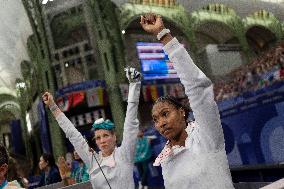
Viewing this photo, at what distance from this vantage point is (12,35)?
24.5 meters

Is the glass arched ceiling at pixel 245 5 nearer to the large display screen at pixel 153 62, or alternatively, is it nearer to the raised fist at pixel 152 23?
the large display screen at pixel 153 62

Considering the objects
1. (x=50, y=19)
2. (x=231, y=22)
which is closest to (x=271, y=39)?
(x=231, y=22)

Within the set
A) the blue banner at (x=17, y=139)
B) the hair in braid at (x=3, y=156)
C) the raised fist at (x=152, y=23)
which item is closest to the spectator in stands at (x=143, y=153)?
the hair in braid at (x=3, y=156)

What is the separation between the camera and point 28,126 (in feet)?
101

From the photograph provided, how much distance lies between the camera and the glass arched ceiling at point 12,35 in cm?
2180

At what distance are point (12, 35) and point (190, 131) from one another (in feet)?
81.0

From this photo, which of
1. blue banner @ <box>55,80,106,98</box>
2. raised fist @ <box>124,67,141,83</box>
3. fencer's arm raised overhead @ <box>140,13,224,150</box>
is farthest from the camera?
blue banner @ <box>55,80,106,98</box>

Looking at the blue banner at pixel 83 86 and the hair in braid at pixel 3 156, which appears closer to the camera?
the hair in braid at pixel 3 156

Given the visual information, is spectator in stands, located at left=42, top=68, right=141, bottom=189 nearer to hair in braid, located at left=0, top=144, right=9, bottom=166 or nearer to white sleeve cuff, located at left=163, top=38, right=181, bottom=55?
hair in braid, located at left=0, top=144, right=9, bottom=166

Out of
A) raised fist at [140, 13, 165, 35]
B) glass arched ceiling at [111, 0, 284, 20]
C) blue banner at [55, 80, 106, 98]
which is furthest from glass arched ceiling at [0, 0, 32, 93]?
raised fist at [140, 13, 165, 35]

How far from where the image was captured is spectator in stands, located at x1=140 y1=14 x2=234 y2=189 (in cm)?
184

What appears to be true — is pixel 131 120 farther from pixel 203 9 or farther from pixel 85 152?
pixel 203 9

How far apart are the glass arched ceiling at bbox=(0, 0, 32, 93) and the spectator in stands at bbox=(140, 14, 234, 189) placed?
20836 mm

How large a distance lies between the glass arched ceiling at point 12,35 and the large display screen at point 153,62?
293 inches
